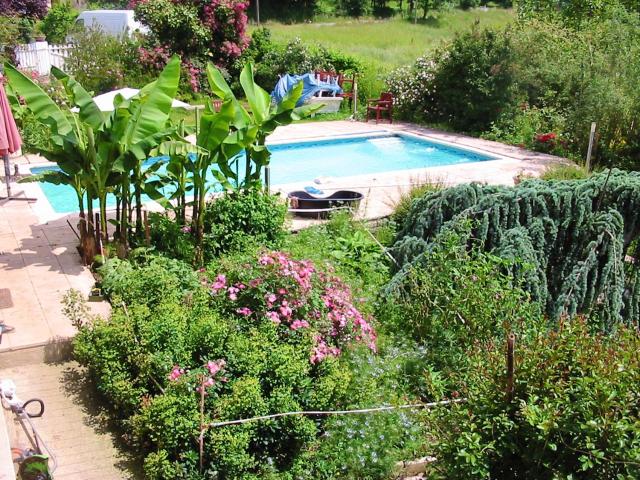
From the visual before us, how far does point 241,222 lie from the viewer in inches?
338

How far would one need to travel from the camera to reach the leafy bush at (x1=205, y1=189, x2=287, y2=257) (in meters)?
8.48

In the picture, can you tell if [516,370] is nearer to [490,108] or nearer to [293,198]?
[293,198]

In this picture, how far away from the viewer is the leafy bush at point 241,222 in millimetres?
8477

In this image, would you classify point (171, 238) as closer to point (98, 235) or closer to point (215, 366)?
point (98, 235)

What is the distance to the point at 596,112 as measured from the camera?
15.2 m

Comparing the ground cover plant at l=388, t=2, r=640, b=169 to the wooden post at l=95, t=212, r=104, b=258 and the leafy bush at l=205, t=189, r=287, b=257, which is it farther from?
the wooden post at l=95, t=212, r=104, b=258

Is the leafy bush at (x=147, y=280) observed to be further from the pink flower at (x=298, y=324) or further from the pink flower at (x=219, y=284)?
the pink flower at (x=298, y=324)

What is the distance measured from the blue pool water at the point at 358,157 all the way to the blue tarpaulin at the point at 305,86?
2.39m

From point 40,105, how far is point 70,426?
3.87m

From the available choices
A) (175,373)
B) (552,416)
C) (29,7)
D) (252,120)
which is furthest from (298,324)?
(29,7)

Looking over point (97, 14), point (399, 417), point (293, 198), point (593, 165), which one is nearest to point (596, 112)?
point (593, 165)

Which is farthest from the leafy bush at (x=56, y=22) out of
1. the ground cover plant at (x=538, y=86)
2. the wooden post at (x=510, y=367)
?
the wooden post at (x=510, y=367)

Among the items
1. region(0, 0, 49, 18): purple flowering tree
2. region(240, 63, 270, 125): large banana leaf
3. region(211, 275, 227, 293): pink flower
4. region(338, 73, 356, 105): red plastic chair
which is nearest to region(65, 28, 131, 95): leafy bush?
region(338, 73, 356, 105): red plastic chair

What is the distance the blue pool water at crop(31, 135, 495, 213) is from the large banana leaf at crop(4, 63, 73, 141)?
24.6ft
